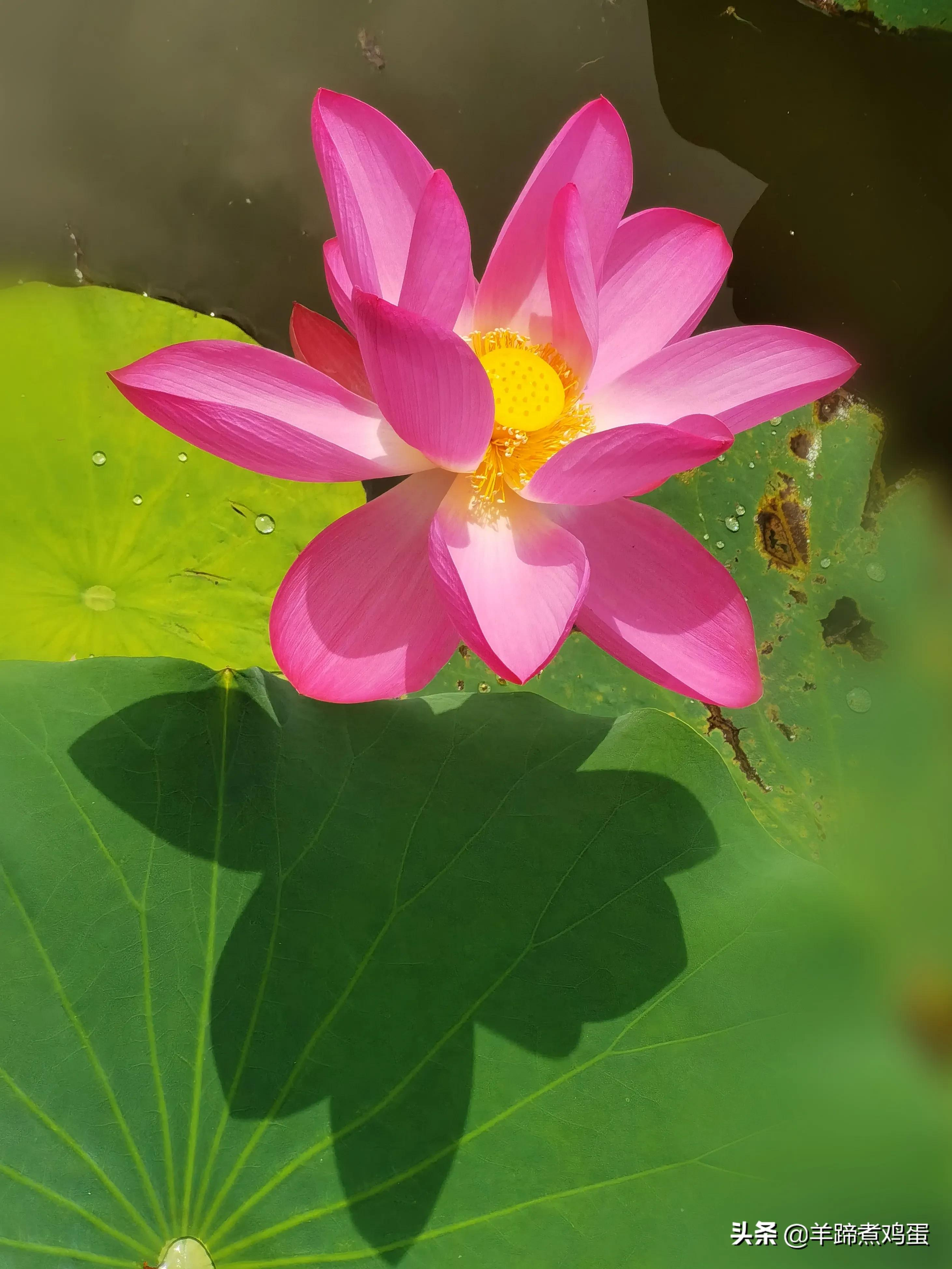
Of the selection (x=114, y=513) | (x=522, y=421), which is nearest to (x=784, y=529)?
(x=522, y=421)

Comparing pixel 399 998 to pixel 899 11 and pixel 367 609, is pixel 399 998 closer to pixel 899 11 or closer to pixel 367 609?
pixel 367 609

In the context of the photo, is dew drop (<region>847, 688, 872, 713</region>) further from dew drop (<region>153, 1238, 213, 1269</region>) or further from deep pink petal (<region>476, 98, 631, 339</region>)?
dew drop (<region>153, 1238, 213, 1269</region>)

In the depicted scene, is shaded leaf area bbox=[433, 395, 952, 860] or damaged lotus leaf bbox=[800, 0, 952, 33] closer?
shaded leaf area bbox=[433, 395, 952, 860]

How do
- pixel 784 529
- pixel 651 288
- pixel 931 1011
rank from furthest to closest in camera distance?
pixel 784 529
pixel 931 1011
pixel 651 288

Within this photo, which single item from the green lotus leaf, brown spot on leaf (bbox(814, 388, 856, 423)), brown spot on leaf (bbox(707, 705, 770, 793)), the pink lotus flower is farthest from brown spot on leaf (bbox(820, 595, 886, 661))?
the green lotus leaf

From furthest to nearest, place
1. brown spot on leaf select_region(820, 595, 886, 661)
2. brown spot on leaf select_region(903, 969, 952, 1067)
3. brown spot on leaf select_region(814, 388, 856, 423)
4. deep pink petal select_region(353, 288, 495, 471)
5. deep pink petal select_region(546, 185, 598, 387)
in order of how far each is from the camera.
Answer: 1. brown spot on leaf select_region(814, 388, 856, 423)
2. brown spot on leaf select_region(820, 595, 886, 661)
3. brown spot on leaf select_region(903, 969, 952, 1067)
4. deep pink petal select_region(546, 185, 598, 387)
5. deep pink petal select_region(353, 288, 495, 471)

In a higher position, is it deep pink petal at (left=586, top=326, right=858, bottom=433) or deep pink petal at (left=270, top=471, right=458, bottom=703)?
→ deep pink petal at (left=586, top=326, right=858, bottom=433)

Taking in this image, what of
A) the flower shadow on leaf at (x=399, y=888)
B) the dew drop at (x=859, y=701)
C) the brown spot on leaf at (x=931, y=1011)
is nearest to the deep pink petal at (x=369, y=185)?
the flower shadow on leaf at (x=399, y=888)
